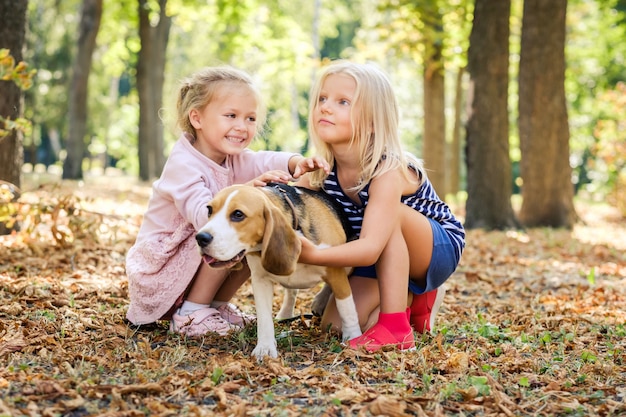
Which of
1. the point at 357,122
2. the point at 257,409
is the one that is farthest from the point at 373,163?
the point at 257,409

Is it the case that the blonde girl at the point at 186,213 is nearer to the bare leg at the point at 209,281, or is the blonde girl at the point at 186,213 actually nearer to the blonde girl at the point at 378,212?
the bare leg at the point at 209,281

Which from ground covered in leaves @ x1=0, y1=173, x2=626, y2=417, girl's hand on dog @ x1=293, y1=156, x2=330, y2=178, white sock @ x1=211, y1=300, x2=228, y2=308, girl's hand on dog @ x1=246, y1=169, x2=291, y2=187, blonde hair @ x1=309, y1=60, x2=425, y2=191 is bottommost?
ground covered in leaves @ x1=0, y1=173, x2=626, y2=417

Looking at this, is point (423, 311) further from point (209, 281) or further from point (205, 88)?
point (205, 88)

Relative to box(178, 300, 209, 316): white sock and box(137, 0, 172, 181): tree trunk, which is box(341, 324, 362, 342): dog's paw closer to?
box(178, 300, 209, 316): white sock

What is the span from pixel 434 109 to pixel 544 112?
201 inches

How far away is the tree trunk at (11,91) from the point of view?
683 cm

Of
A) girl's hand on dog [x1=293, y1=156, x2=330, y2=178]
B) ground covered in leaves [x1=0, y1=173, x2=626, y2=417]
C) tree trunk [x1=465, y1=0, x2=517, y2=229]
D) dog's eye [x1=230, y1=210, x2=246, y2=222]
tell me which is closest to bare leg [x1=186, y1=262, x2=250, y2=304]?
ground covered in leaves [x1=0, y1=173, x2=626, y2=417]

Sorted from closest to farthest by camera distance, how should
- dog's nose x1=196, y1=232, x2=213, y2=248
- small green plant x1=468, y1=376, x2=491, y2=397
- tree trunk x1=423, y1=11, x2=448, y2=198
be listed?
small green plant x1=468, y1=376, x2=491, y2=397, dog's nose x1=196, y1=232, x2=213, y2=248, tree trunk x1=423, y1=11, x2=448, y2=198

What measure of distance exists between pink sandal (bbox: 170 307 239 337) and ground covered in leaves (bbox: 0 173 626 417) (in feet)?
0.31

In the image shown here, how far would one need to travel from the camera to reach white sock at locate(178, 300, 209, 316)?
4.38m

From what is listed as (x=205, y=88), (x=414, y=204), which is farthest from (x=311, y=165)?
(x=205, y=88)

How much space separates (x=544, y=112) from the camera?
1205 cm

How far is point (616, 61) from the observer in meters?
28.0

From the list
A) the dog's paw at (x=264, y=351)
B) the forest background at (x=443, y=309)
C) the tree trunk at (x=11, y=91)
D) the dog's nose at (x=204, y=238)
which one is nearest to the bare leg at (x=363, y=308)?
the forest background at (x=443, y=309)
